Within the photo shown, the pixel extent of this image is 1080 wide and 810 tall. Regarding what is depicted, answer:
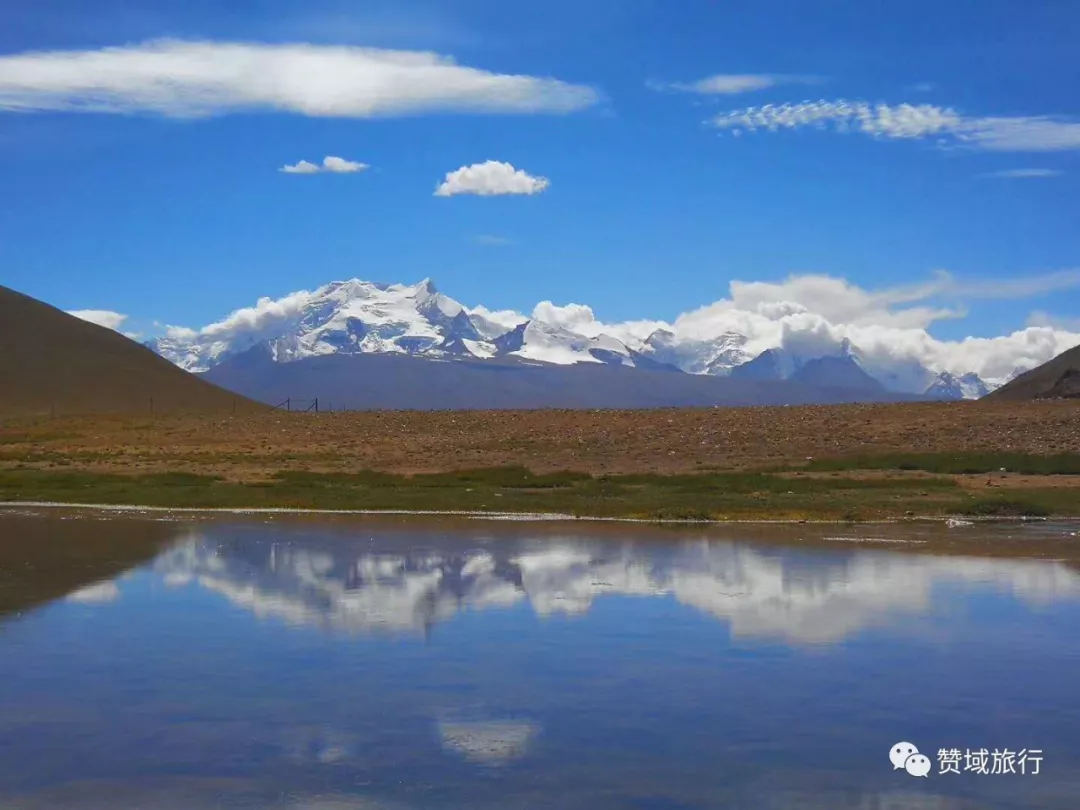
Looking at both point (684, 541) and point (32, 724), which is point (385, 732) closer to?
point (32, 724)

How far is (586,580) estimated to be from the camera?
2534 centimetres

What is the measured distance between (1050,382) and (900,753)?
118666 mm

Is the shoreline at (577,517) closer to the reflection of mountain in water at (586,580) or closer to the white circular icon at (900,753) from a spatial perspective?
the reflection of mountain in water at (586,580)

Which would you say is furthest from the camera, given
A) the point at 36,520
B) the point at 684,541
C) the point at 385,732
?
the point at 36,520

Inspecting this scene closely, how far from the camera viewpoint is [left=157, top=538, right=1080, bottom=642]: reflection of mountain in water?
21.2 metres

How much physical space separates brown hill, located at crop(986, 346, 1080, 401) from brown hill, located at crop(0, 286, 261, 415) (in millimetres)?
78175

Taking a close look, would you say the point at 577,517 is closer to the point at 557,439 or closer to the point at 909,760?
the point at 557,439

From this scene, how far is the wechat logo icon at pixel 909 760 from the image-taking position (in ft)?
41.1

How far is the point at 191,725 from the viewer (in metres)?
14.0

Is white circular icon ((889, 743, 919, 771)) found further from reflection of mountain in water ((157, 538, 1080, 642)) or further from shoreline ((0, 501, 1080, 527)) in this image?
shoreline ((0, 501, 1080, 527))

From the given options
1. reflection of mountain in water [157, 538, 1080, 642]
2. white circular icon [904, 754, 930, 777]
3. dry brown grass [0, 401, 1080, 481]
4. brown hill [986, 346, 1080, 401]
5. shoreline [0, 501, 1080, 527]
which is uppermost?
brown hill [986, 346, 1080, 401]

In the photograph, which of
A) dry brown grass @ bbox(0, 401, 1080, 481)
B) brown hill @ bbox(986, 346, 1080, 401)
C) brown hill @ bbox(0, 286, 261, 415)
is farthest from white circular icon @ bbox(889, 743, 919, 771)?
brown hill @ bbox(0, 286, 261, 415)

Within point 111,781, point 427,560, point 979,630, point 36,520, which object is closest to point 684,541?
point 427,560

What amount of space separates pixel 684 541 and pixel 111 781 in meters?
22.0
